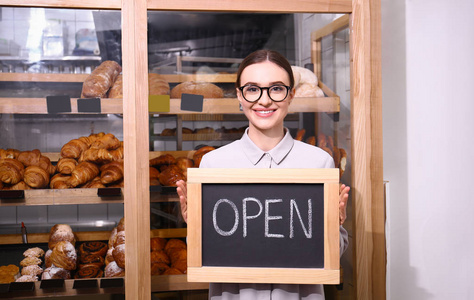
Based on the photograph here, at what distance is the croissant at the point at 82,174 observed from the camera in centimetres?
175

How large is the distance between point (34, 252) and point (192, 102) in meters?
0.98

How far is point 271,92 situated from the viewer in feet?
4.37

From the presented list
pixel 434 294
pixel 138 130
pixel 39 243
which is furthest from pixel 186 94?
pixel 434 294

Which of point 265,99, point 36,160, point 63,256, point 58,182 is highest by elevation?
point 265,99

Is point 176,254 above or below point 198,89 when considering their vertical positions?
below

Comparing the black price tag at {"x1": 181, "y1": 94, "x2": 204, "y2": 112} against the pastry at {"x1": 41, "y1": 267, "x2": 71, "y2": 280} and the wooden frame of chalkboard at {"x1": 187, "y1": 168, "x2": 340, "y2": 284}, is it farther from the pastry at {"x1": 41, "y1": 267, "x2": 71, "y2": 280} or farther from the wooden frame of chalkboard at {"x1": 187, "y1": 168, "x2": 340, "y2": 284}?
the pastry at {"x1": 41, "y1": 267, "x2": 71, "y2": 280}

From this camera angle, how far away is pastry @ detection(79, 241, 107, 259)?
179 cm

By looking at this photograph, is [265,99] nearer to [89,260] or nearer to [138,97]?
[138,97]

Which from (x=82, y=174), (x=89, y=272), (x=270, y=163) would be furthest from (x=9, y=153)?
(x=270, y=163)

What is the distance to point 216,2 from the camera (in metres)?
1.60

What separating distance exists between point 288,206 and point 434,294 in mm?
968

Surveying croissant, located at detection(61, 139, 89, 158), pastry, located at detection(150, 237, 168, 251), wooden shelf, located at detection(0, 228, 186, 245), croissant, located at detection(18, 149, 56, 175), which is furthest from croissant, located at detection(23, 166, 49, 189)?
pastry, located at detection(150, 237, 168, 251)

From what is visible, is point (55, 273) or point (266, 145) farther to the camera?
point (55, 273)

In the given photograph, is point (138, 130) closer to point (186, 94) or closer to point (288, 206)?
point (186, 94)
